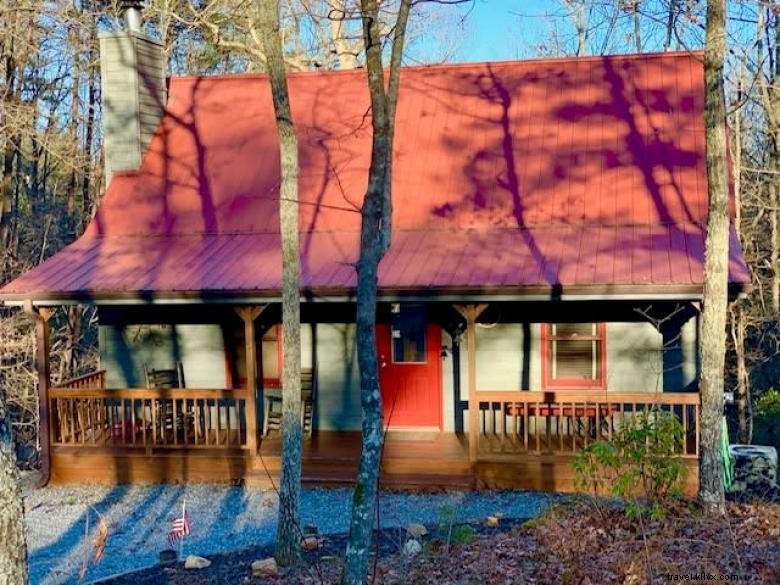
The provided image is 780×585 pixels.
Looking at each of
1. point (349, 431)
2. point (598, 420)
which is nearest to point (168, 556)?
point (349, 431)

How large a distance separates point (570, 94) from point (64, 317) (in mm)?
17416

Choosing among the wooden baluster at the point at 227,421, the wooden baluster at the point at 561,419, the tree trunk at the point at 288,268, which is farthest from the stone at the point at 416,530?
the wooden baluster at the point at 227,421

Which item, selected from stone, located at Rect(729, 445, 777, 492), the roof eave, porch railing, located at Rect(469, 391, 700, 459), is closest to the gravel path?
porch railing, located at Rect(469, 391, 700, 459)

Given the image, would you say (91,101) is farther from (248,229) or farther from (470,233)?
(470,233)

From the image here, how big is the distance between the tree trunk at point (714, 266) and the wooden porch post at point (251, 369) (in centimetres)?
549

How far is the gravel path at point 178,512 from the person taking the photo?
866 centimetres

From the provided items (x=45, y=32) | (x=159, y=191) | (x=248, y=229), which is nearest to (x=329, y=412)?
(x=248, y=229)

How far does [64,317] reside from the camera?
81.8 ft

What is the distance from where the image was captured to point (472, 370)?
1048 centimetres

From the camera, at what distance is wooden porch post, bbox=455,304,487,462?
1035cm

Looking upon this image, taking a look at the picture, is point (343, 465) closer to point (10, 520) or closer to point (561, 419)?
point (561, 419)

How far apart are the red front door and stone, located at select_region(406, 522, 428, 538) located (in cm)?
369

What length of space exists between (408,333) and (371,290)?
19.9 feet

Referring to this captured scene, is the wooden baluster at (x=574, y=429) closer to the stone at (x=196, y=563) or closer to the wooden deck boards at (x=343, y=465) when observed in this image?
the wooden deck boards at (x=343, y=465)
